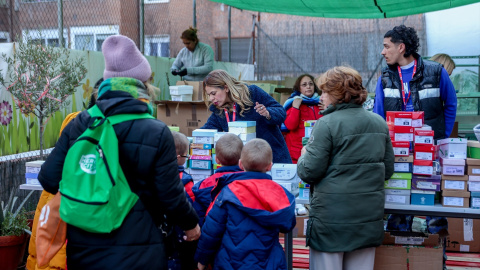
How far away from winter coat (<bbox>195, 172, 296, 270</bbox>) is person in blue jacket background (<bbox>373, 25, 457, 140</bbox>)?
1.78 m

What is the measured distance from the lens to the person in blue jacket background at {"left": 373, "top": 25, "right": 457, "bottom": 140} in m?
4.30

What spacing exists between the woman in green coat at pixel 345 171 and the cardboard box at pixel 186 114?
11.2 ft

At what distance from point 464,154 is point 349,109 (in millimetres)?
936

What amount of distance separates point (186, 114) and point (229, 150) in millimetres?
3464

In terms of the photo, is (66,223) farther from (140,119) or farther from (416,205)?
(416,205)

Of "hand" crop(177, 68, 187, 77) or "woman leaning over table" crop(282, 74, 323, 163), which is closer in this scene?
"woman leaning over table" crop(282, 74, 323, 163)

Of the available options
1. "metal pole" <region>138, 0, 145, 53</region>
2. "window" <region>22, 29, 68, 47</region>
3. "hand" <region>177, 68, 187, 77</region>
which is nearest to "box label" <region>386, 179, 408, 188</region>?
"window" <region>22, 29, 68, 47</region>

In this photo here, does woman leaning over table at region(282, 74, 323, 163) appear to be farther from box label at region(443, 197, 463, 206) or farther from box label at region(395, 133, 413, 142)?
box label at region(443, 197, 463, 206)

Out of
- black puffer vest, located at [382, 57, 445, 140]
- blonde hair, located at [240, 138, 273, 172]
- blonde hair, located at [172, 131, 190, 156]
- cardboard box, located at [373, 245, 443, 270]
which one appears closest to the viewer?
blonde hair, located at [240, 138, 273, 172]

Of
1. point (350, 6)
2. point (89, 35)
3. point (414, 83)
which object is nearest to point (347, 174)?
point (414, 83)

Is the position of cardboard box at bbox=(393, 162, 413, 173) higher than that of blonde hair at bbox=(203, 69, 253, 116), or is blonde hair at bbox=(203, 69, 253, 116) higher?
blonde hair at bbox=(203, 69, 253, 116)

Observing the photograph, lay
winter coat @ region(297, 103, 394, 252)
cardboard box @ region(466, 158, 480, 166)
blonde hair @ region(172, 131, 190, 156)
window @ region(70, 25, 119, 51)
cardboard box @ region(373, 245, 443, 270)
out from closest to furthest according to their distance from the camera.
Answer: winter coat @ region(297, 103, 394, 252) → blonde hair @ region(172, 131, 190, 156) → cardboard box @ region(466, 158, 480, 166) → cardboard box @ region(373, 245, 443, 270) → window @ region(70, 25, 119, 51)

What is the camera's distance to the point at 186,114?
6676mm

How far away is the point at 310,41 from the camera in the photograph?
45.5 feet
